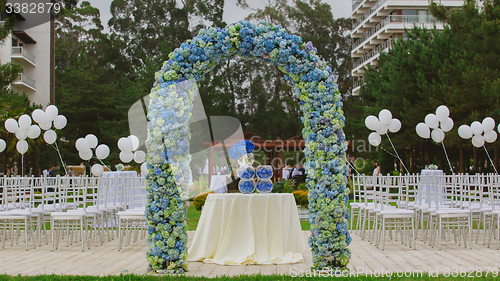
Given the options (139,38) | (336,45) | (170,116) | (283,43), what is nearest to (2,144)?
(170,116)

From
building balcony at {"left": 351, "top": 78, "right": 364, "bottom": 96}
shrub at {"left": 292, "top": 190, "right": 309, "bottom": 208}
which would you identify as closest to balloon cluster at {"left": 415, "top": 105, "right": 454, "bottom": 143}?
shrub at {"left": 292, "top": 190, "right": 309, "bottom": 208}

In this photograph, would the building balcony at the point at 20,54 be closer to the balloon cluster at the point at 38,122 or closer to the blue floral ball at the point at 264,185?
the balloon cluster at the point at 38,122

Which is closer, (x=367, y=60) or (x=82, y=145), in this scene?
(x=82, y=145)

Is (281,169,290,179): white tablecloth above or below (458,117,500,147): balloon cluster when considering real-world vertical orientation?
below

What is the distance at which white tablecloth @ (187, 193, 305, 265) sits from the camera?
5211 mm

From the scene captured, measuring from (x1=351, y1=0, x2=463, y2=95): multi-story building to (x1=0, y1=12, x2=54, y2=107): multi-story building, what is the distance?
26.5 m

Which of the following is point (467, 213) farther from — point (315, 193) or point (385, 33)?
point (385, 33)

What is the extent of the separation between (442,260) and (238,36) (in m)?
3.82

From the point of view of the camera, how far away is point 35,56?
31.2 meters

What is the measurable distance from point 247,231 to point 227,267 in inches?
21.0

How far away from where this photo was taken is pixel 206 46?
15.7 ft

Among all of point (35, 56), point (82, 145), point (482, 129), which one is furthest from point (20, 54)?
point (482, 129)

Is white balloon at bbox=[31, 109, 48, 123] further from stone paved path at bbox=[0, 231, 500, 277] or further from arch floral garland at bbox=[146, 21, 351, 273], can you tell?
arch floral garland at bbox=[146, 21, 351, 273]

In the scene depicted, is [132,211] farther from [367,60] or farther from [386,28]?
[367,60]
